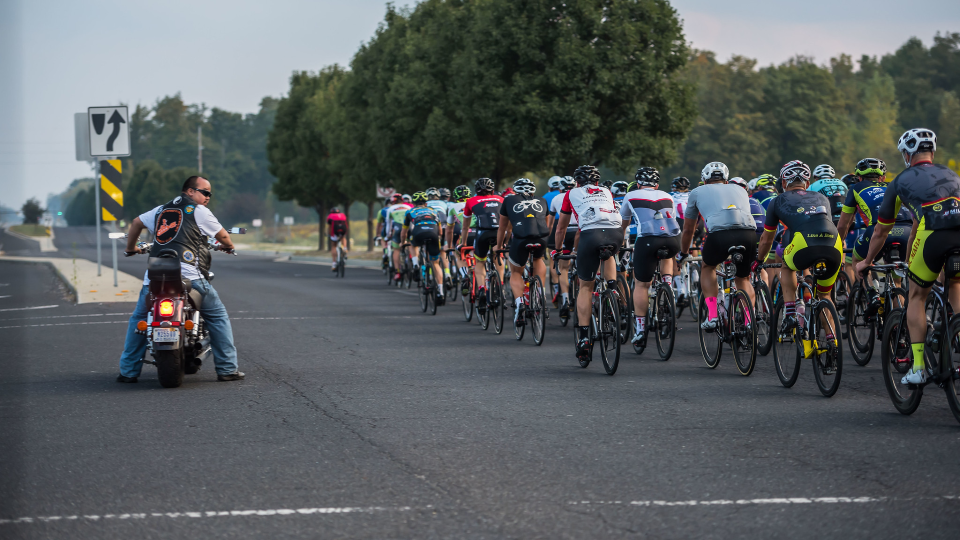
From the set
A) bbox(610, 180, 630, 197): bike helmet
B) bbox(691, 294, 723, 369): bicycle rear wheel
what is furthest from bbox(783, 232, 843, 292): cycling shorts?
bbox(610, 180, 630, 197): bike helmet

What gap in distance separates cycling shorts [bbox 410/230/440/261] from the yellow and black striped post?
701cm

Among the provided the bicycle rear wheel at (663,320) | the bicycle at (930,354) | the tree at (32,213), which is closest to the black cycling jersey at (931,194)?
the bicycle at (930,354)

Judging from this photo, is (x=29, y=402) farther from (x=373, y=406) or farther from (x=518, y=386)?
(x=518, y=386)

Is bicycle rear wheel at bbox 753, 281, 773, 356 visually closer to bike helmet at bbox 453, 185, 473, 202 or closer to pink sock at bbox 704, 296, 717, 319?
pink sock at bbox 704, 296, 717, 319

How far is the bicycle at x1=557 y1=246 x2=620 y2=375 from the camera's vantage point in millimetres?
9898

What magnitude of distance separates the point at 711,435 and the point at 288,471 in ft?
8.96

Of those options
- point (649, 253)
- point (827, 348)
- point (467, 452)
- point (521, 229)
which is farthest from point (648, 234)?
point (467, 452)

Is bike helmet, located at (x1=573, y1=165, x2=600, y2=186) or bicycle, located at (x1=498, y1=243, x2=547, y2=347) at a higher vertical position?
bike helmet, located at (x1=573, y1=165, x2=600, y2=186)

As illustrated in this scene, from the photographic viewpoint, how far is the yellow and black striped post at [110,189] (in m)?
21.6

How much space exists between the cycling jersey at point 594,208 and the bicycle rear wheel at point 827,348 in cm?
268

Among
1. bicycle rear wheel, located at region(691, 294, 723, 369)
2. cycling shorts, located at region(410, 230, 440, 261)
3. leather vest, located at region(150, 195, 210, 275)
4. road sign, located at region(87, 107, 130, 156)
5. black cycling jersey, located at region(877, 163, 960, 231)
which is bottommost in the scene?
bicycle rear wheel, located at region(691, 294, 723, 369)

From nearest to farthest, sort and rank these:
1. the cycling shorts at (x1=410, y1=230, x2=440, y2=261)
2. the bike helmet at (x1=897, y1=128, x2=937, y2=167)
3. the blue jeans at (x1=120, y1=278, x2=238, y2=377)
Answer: the bike helmet at (x1=897, y1=128, x2=937, y2=167)
the blue jeans at (x1=120, y1=278, x2=238, y2=377)
the cycling shorts at (x1=410, y1=230, x2=440, y2=261)

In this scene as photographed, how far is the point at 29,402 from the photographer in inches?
345

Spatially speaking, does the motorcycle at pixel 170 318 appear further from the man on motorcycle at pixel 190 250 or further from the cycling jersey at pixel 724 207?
the cycling jersey at pixel 724 207
